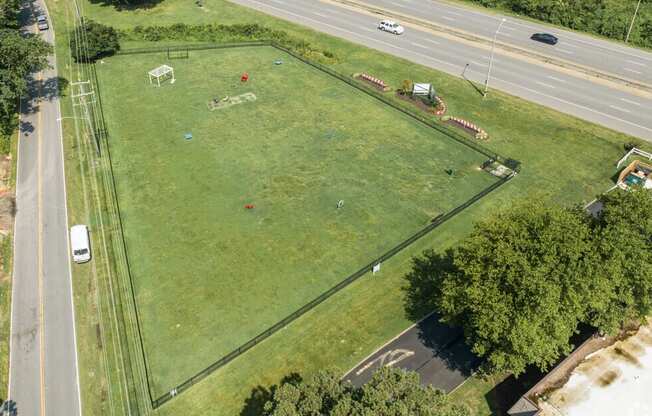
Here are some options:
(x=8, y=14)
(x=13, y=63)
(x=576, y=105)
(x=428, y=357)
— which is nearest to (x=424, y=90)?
(x=576, y=105)

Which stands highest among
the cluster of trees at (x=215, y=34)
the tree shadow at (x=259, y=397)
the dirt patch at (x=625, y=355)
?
the cluster of trees at (x=215, y=34)

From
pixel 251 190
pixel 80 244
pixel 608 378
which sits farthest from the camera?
pixel 251 190

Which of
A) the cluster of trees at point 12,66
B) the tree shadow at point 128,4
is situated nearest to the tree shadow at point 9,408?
the cluster of trees at point 12,66

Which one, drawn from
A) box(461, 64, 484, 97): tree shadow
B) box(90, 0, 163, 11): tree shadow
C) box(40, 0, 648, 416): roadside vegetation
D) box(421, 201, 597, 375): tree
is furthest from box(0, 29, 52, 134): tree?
box(461, 64, 484, 97): tree shadow

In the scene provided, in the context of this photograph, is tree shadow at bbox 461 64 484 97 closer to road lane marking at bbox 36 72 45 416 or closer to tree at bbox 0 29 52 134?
tree at bbox 0 29 52 134

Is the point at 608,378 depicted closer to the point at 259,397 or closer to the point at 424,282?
the point at 424,282

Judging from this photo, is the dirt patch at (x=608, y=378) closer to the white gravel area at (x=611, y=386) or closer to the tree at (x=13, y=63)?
the white gravel area at (x=611, y=386)
